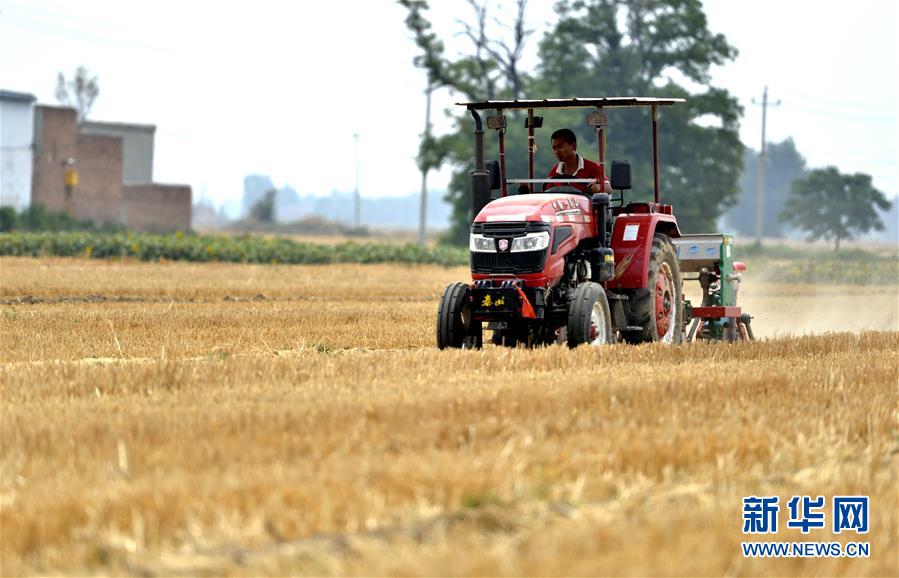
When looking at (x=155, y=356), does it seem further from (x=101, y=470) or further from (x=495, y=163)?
(x=101, y=470)

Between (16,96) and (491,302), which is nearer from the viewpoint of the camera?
(491,302)

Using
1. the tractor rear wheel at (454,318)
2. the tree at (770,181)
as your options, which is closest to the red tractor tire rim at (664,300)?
the tractor rear wheel at (454,318)

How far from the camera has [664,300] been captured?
44.1 feet

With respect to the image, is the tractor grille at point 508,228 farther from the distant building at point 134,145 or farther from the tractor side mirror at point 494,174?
the distant building at point 134,145

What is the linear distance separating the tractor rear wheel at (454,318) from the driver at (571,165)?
5.17 feet

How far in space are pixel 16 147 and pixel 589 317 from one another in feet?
175

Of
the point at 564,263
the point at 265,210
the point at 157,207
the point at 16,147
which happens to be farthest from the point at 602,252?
the point at 265,210

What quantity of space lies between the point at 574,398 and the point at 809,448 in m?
1.59

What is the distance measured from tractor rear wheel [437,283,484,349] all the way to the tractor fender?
1.58m

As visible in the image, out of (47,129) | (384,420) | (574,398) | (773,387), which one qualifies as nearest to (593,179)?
(773,387)

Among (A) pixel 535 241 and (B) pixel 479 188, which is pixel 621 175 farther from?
(B) pixel 479 188

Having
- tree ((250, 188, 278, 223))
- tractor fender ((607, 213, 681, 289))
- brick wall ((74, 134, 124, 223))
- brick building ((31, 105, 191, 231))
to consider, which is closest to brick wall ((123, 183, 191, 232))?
brick building ((31, 105, 191, 231))

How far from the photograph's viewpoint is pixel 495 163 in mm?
12805

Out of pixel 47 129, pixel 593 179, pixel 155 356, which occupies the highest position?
pixel 47 129
